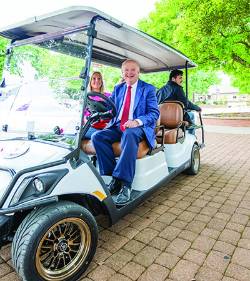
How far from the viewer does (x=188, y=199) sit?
395 cm

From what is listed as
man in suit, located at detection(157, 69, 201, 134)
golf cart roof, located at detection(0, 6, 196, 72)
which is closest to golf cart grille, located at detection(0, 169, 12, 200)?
golf cart roof, located at detection(0, 6, 196, 72)

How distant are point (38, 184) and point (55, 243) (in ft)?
1.70

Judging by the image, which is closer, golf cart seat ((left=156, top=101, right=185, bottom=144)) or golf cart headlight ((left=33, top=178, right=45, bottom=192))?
golf cart headlight ((left=33, top=178, right=45, bottom=192))

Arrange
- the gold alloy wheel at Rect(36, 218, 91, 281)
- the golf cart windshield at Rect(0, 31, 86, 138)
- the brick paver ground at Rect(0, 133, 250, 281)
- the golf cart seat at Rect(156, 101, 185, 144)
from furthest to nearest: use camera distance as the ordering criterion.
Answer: the golf cart seat at Rect(156, 101, 185, 144) → the golf cart windshield at Rect(0, 31, 86, 138) → the brick paver ground at Rect(0, 133, 250, 281) → the gold alloy wheel at Rect(36, 218, 91, 281)

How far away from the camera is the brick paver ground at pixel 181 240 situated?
2316 mm

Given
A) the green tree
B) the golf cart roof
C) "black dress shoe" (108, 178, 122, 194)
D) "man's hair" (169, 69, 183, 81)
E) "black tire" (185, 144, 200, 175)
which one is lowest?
"black tire" (185, 144, 200, 175)

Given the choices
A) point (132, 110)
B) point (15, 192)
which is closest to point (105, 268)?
point (15, 192)

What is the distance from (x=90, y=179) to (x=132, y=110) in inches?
55.2

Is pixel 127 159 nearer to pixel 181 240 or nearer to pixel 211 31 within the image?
pixel 181 240

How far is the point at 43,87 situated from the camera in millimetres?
2764

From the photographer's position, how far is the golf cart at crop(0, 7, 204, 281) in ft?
6.42

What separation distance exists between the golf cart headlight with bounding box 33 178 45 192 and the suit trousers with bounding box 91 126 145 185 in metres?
1.10

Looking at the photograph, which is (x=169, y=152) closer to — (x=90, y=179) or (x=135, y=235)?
(x=135, y=235)

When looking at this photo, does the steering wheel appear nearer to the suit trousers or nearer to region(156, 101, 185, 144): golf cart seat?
the suit trousers
